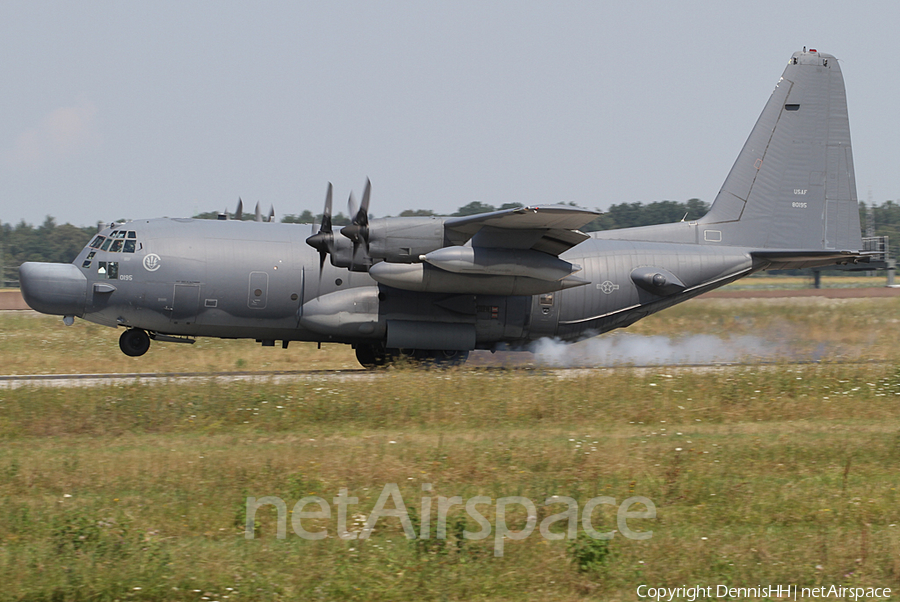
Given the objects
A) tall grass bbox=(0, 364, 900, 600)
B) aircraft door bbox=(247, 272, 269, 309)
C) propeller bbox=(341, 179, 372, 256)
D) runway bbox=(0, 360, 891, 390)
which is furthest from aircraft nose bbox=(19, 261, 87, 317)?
propeller bbox=(341, 179, 372, 256)

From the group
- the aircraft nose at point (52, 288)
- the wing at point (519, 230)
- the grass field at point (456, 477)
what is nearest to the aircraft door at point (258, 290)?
the grass field at point (456, 477)

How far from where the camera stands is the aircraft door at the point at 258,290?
693 inches

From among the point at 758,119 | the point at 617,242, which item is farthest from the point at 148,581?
the point at 758,119

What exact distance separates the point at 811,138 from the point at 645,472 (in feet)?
47.5

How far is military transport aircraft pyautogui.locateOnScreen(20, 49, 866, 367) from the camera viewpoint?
1717 cm

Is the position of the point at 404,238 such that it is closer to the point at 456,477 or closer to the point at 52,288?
the point at 52,288

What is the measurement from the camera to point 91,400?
536 inches

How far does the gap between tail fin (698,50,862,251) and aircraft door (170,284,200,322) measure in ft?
40.5

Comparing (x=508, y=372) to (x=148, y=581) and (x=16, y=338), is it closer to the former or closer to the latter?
(x=148, y=581)

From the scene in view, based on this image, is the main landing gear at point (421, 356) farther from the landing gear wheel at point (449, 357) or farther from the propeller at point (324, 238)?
the propeller at point (324, 238)

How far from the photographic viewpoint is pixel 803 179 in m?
21.1

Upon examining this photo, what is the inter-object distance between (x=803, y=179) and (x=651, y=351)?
232 inches

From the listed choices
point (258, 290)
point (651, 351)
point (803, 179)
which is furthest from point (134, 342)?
point (803, 179)

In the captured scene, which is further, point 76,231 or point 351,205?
point 76,231
